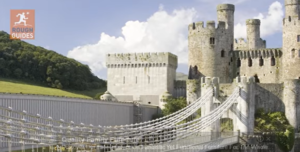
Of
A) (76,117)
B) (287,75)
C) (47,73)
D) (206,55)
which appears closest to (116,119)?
(76,117)

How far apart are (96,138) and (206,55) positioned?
70.9ft

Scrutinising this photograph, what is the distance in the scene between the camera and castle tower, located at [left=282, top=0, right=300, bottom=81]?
37.4 metres

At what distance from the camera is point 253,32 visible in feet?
147

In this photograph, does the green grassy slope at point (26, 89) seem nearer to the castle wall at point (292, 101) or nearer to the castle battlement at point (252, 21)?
the castle battlement at point (252, 21)

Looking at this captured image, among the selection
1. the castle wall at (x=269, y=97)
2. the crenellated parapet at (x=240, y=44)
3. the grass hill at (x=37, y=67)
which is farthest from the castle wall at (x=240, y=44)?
the grass hill at (x=37, y=67)

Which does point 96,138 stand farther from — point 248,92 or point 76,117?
point 248,92

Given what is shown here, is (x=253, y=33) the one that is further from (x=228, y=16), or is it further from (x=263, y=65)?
(x=263, y=65)

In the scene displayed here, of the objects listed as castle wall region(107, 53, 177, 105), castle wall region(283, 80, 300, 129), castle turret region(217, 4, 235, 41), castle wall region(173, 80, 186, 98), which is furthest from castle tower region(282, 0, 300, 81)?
castle wall region(107, 53, 177, 105)

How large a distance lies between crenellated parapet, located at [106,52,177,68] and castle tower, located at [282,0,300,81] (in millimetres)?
8808

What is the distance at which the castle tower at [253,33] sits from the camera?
44.6 m

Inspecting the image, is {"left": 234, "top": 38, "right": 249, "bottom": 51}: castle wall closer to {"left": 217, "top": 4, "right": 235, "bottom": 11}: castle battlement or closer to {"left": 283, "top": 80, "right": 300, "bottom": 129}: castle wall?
{"left": 217, "top": 4, "right": 235, "bottom": 11}: castle battlement

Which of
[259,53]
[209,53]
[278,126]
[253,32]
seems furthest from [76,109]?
[253,32]

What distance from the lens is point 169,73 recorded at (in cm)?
3988

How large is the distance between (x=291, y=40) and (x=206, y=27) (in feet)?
21.6
